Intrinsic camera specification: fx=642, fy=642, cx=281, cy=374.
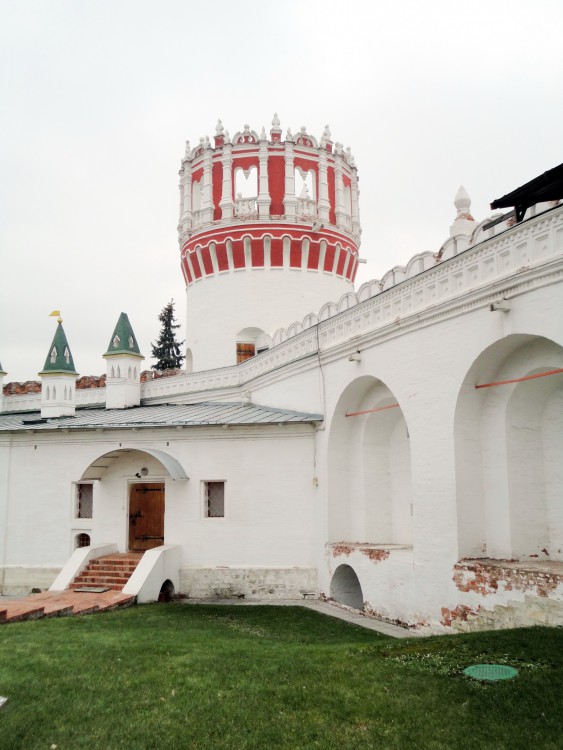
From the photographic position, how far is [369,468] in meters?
14.5

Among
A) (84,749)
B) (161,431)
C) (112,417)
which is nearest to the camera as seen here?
(84,749)

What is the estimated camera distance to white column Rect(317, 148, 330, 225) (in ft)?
78.3

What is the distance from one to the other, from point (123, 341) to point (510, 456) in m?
16.4

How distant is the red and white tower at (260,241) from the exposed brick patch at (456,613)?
14202 millimetres

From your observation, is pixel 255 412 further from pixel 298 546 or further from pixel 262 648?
pixel 262 648

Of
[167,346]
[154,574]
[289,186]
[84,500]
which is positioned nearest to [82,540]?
[84,500]

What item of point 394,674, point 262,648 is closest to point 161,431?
point 262,648

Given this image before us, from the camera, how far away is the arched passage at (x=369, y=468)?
13977mm

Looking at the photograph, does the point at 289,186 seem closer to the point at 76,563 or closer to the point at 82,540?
the point at 82,540

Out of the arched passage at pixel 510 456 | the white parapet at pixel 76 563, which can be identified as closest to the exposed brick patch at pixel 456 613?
the arched passage at pixel 510 456

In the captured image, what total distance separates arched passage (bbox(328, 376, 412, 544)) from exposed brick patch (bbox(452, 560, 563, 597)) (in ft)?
12.4

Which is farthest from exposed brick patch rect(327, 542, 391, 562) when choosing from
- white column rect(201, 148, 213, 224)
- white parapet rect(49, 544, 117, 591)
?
white column rect(201, 148, 213, 224)

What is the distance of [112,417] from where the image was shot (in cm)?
2003

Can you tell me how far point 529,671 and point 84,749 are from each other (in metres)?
4.51
